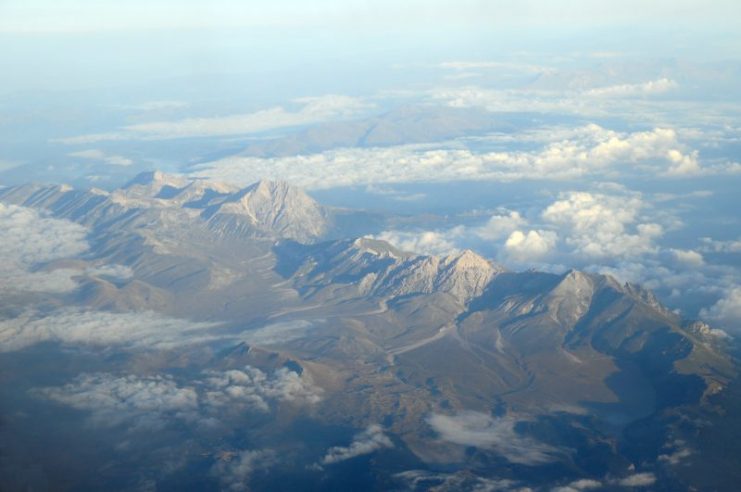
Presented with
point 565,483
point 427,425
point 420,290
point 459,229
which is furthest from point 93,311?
point 459,229

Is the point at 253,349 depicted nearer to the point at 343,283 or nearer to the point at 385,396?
the point at 385,396

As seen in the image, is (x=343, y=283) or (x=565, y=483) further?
(x=343, y=283)

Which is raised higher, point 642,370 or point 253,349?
point 253,349

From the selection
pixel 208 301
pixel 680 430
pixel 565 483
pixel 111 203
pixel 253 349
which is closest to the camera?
pixel 565 483

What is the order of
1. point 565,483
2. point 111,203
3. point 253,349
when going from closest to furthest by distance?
point 565,483 → point 253,349 → point 111,203

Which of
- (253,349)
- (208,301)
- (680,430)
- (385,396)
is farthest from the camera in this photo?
→ (208,301)

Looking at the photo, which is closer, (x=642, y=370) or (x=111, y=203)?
(x=642, y=370)

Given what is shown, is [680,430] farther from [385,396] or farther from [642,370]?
[385,396]

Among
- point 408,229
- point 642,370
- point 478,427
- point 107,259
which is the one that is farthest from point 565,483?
point 408,229

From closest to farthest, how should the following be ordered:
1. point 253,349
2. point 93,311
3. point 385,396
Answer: point 385,396 < point 253,349 < point 93,311
